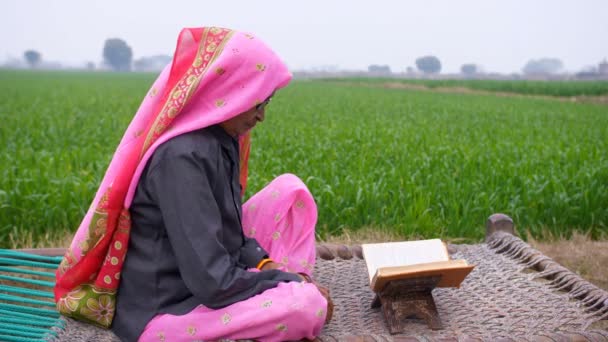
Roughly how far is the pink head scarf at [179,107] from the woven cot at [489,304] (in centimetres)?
37

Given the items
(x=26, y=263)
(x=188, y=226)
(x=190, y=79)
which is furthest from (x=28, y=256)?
(x=190, y=79)

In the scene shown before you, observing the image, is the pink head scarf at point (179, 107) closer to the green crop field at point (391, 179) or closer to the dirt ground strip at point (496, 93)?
the green crop field at point (391, 179)

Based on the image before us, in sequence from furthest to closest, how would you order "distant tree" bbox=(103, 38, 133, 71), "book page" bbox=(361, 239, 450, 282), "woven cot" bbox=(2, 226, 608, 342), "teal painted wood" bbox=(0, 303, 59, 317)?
"distant tree" bbox=(103, 38, 133, 71) < "book page" bbox=(361, 239, 450, 282) < "teal painted wood" bbox=(0, 303, 59, 317) < "woven cot" bbox=(2, 226, 608, 342)

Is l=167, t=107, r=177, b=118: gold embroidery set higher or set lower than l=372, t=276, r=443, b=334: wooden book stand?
higher

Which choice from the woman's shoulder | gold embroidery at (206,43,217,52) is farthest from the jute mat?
gold embroidery at (206,43,217,52)

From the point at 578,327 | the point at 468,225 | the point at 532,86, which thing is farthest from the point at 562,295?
the point at 532,86

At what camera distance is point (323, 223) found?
186 inches

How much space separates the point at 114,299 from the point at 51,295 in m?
0.67

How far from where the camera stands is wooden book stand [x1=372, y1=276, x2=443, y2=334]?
2527 mm

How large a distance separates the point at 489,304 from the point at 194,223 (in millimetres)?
1536

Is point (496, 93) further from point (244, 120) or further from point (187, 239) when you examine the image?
point (187, 239)

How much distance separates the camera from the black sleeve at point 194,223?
203 cm

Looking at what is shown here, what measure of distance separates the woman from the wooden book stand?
312 millimetres

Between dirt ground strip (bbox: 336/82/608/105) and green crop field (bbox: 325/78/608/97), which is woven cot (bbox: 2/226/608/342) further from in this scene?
green crop field (bbox: 325/78/608/97)
